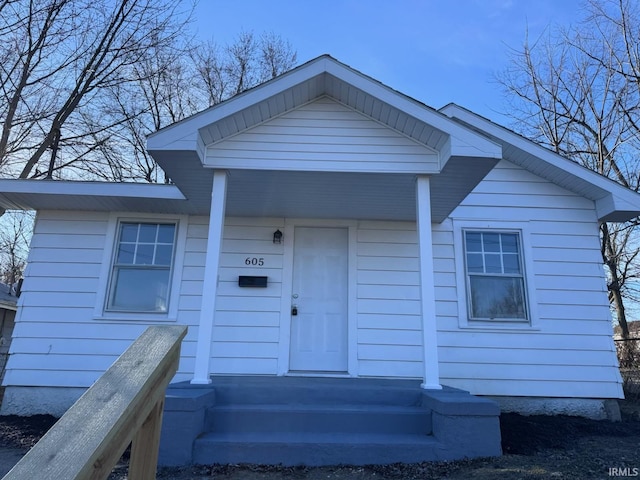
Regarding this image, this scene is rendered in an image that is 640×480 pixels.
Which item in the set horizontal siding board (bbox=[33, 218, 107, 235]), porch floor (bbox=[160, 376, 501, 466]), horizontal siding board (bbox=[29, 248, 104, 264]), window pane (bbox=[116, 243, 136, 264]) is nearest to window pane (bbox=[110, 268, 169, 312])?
window pane (bbox=[116, 243, 136, 264])

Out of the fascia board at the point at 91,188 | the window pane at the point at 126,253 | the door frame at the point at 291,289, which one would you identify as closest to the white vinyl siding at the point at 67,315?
the window pane at the point at 126,253

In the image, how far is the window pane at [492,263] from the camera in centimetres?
573

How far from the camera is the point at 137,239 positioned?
586 centimetres

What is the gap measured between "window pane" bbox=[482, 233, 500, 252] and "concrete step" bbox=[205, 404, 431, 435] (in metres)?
3.06

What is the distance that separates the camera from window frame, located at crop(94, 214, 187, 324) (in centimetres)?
553

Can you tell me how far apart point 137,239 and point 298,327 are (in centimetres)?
264

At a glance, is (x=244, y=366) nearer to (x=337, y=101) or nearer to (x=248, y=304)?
(x=248, y=304)

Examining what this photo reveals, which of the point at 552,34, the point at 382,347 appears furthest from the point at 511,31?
the point at 382,347

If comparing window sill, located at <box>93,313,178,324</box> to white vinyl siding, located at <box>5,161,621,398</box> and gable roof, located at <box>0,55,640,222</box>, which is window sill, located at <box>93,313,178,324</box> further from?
gable roof, located at <box>0,55,640,222</box>

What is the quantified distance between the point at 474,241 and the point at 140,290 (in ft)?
15.7

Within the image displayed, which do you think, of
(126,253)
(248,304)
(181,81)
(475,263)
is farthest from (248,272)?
(181,81)

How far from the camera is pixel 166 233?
588 cm

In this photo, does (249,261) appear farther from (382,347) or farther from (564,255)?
(564,255)

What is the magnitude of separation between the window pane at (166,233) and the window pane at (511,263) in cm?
475
